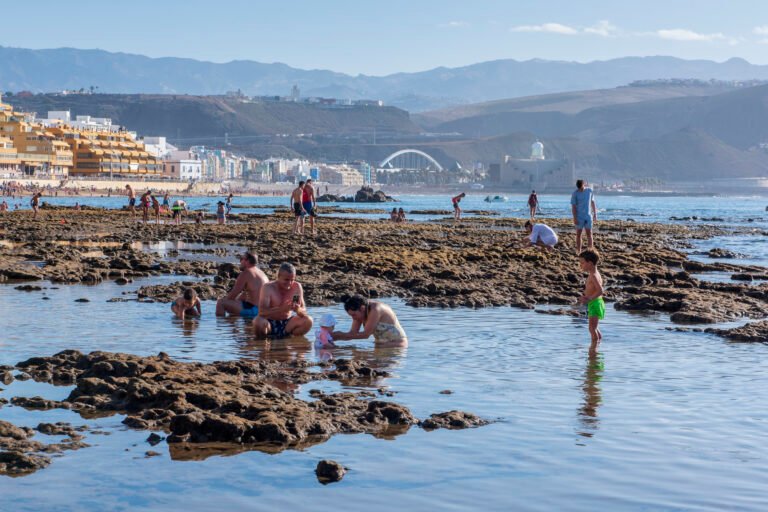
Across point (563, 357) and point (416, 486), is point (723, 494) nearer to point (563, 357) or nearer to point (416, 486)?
point (416, 486)

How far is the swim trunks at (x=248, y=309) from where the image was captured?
15156 mm

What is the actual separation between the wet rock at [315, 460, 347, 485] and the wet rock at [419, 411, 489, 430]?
4.83 ft

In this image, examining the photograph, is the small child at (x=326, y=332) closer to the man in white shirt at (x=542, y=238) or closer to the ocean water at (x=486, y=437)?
the ocean water at (x=486, y=437)

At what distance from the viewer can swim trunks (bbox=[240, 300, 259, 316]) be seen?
15.2 metres

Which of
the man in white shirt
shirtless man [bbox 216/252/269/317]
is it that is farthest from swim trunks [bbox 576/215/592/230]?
shirtless man [bbox 216/252/269/317]

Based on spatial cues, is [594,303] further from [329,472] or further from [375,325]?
[329,472]

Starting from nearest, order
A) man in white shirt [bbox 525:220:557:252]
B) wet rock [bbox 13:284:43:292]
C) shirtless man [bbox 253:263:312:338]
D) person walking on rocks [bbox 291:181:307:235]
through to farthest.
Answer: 1. shirtless man [bbox 253:263:312:338]
2. wet rock [bbox 13:284:43:292]
3. man in white shirt [bbox 525:220:557:252]
4. person walking on rocks [bbox 291:181:307:235]

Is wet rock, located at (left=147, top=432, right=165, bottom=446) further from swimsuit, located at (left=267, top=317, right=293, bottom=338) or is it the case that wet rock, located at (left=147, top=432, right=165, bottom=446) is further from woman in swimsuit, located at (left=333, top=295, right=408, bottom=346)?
swimsuit, located at (left=267, top=317, right=293, bottom=338)

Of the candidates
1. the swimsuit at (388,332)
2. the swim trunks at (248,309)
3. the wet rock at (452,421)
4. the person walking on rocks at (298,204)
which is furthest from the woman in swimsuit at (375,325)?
the person walking on rocks at (298,204)

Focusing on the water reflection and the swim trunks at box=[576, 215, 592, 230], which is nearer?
the water reflection

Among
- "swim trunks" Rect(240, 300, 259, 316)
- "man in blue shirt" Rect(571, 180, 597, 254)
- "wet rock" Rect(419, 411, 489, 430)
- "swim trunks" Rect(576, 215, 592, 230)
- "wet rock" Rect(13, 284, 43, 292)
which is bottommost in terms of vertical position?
"wet rock" Rect(13, 284, 43, 292)

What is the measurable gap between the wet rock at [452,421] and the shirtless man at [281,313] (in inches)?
192

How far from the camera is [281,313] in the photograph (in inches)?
521

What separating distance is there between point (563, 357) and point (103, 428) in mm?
5625
